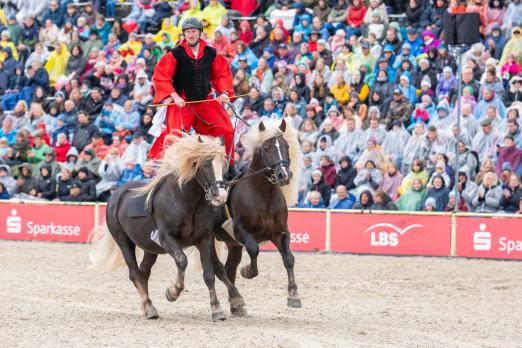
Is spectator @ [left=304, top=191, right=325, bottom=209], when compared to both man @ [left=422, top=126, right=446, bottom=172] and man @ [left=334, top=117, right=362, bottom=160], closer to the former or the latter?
man @ [left=334, top=117, right=362, bottom=160]

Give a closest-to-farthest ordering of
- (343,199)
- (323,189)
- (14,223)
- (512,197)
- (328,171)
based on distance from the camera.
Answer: (512,197)
(343,199)
(323,189)
(328,171)
(14,223)

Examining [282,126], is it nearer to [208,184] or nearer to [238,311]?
[208,184]

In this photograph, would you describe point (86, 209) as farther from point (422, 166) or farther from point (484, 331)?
point (484, 331)

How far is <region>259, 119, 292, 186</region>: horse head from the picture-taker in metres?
10.5

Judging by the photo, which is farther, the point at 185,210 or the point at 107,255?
the point at 107,255

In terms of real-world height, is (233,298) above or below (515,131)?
below

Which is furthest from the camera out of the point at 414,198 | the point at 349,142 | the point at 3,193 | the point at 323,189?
the point at 3,193

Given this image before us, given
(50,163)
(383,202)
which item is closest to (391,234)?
(383,202)

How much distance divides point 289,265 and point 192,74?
223 cm

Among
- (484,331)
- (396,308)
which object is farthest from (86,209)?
(484,331)

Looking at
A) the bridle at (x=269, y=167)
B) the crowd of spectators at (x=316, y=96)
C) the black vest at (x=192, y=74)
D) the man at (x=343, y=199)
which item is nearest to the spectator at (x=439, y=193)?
the crowd of spectators at (x=316, y=96)

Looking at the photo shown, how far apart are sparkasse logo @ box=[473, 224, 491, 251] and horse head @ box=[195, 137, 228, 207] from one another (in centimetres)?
741

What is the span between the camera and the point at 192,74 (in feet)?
38.2

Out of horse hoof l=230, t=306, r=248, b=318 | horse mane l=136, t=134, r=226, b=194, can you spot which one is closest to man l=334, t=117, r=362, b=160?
horse hoof l=230, t=306, r=248, b=318
